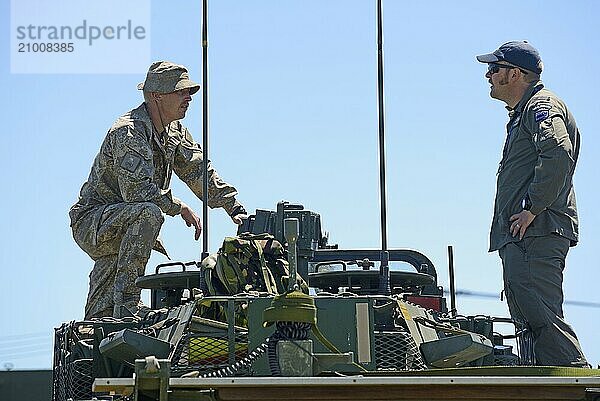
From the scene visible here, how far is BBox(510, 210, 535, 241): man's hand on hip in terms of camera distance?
28.6 ft

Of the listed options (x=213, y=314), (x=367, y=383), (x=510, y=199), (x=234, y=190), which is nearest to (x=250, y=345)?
(x=213, y=314)

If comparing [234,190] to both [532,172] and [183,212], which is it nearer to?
[183,212]

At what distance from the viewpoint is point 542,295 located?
8.77 m

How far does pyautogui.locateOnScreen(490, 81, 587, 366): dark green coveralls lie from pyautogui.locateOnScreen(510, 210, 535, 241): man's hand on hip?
61 millimetres

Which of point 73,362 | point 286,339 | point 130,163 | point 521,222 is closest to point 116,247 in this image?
point 130,163

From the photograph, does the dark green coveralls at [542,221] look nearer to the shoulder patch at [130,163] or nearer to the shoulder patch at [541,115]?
the shoulder patch at [541,115]

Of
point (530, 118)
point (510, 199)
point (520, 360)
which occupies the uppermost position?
point (530, 118)

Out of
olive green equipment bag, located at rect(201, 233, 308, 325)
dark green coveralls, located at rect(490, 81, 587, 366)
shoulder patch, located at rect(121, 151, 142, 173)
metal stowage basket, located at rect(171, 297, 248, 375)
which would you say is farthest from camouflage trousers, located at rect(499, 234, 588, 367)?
shoulder patch, located at rect(121, 151, 142, 173)

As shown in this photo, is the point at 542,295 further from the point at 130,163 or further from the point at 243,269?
the point at 130,163

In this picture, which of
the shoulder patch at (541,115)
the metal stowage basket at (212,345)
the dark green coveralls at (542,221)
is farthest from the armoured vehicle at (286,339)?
the shoulder patch at (541,115)

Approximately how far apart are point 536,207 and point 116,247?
407 centimetres

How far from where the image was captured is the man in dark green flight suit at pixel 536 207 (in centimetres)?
868

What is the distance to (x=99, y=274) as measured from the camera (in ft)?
37.2

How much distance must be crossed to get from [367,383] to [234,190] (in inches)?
261
